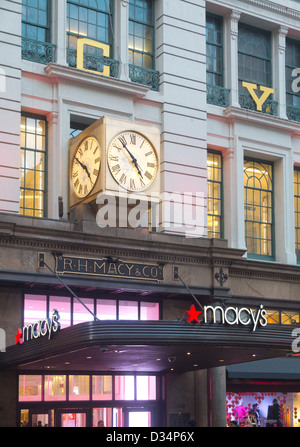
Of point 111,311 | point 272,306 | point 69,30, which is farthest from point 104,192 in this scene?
point 272,306

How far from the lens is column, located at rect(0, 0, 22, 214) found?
25109mm

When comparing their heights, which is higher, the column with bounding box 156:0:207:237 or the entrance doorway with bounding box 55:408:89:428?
the column with bounding box 156:0:207:237

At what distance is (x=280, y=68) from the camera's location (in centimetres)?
3269

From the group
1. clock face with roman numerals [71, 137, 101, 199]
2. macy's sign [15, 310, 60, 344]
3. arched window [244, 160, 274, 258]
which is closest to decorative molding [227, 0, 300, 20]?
arched window [244, 160, 274, 258]

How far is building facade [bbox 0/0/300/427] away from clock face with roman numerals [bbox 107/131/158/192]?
45mm

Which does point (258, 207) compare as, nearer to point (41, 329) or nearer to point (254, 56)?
point (254, 56)

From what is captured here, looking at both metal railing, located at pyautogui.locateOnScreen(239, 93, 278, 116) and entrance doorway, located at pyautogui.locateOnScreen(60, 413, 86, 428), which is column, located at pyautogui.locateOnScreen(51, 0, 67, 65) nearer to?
metal railing, located at pyautogui.locateOnScreen(239, 93, 278, 116)

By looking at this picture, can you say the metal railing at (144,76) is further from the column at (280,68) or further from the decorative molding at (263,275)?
the decorative molding at (263,275)

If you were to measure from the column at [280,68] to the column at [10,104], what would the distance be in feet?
36.6

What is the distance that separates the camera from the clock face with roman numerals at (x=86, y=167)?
82.5 feet

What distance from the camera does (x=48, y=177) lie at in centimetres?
2659

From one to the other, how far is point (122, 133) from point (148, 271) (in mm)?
4559
